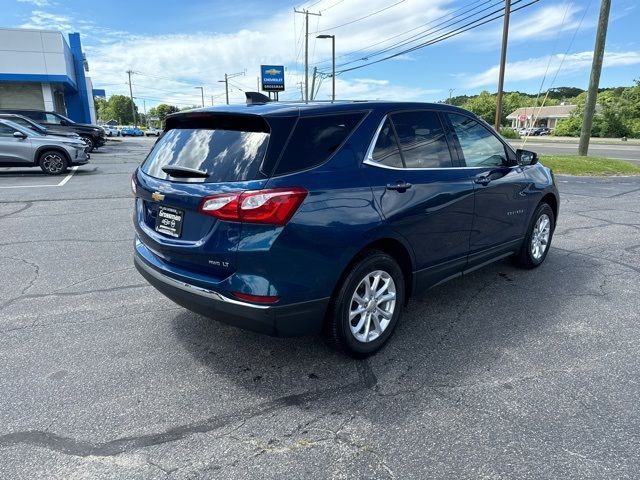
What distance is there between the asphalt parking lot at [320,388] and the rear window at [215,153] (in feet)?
4.49

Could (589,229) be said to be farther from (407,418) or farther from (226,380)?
(226,380)

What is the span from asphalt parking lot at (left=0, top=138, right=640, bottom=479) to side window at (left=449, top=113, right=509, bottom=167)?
1331 mm

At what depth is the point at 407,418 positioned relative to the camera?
2709mm

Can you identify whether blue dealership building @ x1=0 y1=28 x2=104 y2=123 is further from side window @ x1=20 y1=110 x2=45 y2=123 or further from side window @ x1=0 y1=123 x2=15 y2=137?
side window @ x1=0 y1=123 x2=15 y2=137

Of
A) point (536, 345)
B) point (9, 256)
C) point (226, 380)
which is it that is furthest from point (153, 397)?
point (9, 256)

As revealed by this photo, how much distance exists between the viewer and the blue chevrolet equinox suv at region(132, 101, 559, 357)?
9.03ft

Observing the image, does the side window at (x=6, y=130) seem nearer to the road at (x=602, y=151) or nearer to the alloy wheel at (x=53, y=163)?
the alloy wheel at (x=53, y=163)

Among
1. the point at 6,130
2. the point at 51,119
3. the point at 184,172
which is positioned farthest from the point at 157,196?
the point at 51,119

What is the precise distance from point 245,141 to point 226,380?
160cm

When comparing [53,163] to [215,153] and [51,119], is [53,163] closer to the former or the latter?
[51,119]

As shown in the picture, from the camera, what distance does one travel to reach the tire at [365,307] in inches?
122

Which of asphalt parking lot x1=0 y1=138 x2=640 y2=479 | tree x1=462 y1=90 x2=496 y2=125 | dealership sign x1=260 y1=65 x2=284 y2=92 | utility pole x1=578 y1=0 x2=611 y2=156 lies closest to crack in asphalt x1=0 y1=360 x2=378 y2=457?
asphalt parking lot x1=0 y1=138 x2=640 y2=479

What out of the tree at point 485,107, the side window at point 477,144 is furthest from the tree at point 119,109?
the side window at point 477,144

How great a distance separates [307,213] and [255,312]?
2.23 feet
